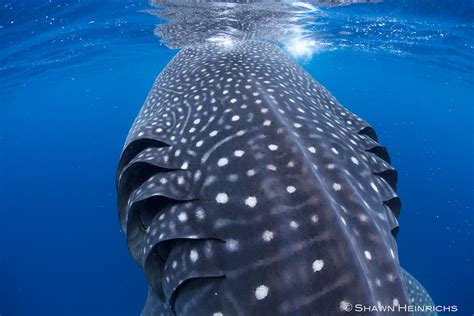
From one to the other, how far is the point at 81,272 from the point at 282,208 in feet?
80.4

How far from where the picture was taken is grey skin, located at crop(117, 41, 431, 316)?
71.2 inches

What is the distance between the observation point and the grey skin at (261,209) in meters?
1.81

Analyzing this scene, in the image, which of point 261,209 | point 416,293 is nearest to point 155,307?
point 261,209

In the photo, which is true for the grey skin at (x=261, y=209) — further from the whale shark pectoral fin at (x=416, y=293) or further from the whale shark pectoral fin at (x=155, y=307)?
the whale shark pectoral fin at (x=416, y=293)

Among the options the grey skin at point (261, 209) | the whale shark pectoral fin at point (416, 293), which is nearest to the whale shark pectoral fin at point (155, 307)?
the grey skin at point (261, 209)

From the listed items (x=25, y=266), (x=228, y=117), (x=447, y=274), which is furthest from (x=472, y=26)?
(x=25, y=266)

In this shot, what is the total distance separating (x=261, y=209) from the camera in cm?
206

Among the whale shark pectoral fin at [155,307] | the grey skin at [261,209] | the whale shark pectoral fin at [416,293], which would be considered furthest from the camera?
the whale shark pectoral fin at [416,293]

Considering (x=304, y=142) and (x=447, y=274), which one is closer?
(x=304, y=142)

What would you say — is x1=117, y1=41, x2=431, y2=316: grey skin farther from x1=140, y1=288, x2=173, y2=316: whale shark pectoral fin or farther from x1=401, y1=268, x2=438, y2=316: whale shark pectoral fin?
x1=401, y1=268, x2=438, y2=316: whale shark pectoral fin

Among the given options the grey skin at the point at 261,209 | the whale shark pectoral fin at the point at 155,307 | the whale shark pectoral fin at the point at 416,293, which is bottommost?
the whale shark pectoral fin at the point at 416,293

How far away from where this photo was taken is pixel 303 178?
81.6 inches

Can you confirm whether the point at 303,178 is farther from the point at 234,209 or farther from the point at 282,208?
the point at 234,209

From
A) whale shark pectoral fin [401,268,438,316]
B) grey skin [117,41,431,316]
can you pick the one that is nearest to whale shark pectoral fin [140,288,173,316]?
grey skin [117,41,431,316]
